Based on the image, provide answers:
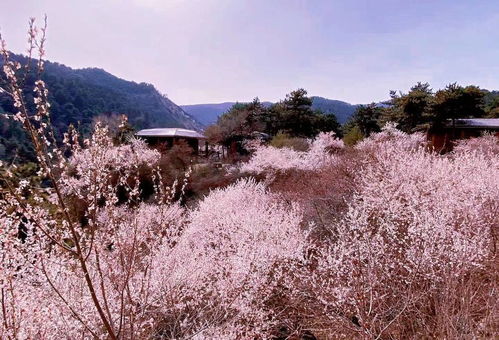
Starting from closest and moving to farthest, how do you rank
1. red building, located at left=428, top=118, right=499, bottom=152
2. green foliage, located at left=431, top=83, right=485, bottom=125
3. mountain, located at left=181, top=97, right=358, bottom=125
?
green foliage, located at left=431, top=83, right=485, bottom=125 → red building, located at left=428, top=118, right=499, bottom=152 → mountain, located at left=181, top=97, right=358, bottom=125

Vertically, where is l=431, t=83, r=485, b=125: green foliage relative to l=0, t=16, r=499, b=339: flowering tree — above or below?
above

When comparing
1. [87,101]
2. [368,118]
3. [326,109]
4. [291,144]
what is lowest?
[291,144]

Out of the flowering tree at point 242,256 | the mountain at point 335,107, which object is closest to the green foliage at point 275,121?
the flowering tree at point 242,256

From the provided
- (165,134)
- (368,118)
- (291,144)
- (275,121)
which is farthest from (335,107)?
(291,144)

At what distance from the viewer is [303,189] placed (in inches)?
608

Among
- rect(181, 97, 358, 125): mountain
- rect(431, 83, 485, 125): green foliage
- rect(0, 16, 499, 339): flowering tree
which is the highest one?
rect(181, 97, 358, 125): mountain

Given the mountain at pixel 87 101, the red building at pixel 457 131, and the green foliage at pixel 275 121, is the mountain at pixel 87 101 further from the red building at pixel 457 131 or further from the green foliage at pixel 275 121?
the red building at pixel 457 131

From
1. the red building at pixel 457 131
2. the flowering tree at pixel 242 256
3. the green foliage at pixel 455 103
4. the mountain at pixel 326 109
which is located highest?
the mountain at pixel 326 109

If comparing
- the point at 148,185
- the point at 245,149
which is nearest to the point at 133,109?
the point at 245,149

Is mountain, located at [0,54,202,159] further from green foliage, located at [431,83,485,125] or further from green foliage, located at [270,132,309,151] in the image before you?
green foliage, located at [431,83,485,125]

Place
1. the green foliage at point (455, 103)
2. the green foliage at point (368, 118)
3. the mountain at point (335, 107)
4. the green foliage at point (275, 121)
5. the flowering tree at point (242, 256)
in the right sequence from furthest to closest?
the mountain at point (335, 107) < the green foliage at point (368, 118) < the green foliage at point (275, 121) < the green foliage at point (455, 103) < the flowering tree at point (242, 256)

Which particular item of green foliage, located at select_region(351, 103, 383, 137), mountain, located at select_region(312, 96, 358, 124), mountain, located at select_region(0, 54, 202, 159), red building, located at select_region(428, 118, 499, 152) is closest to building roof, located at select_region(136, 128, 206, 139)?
mountain, located at select_region(0, 54, 202, 159)

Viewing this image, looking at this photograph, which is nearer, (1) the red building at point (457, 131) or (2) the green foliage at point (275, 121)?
(1) the red building at point (457, 131)

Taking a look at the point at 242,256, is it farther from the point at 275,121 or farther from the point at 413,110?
the point at 275,121
